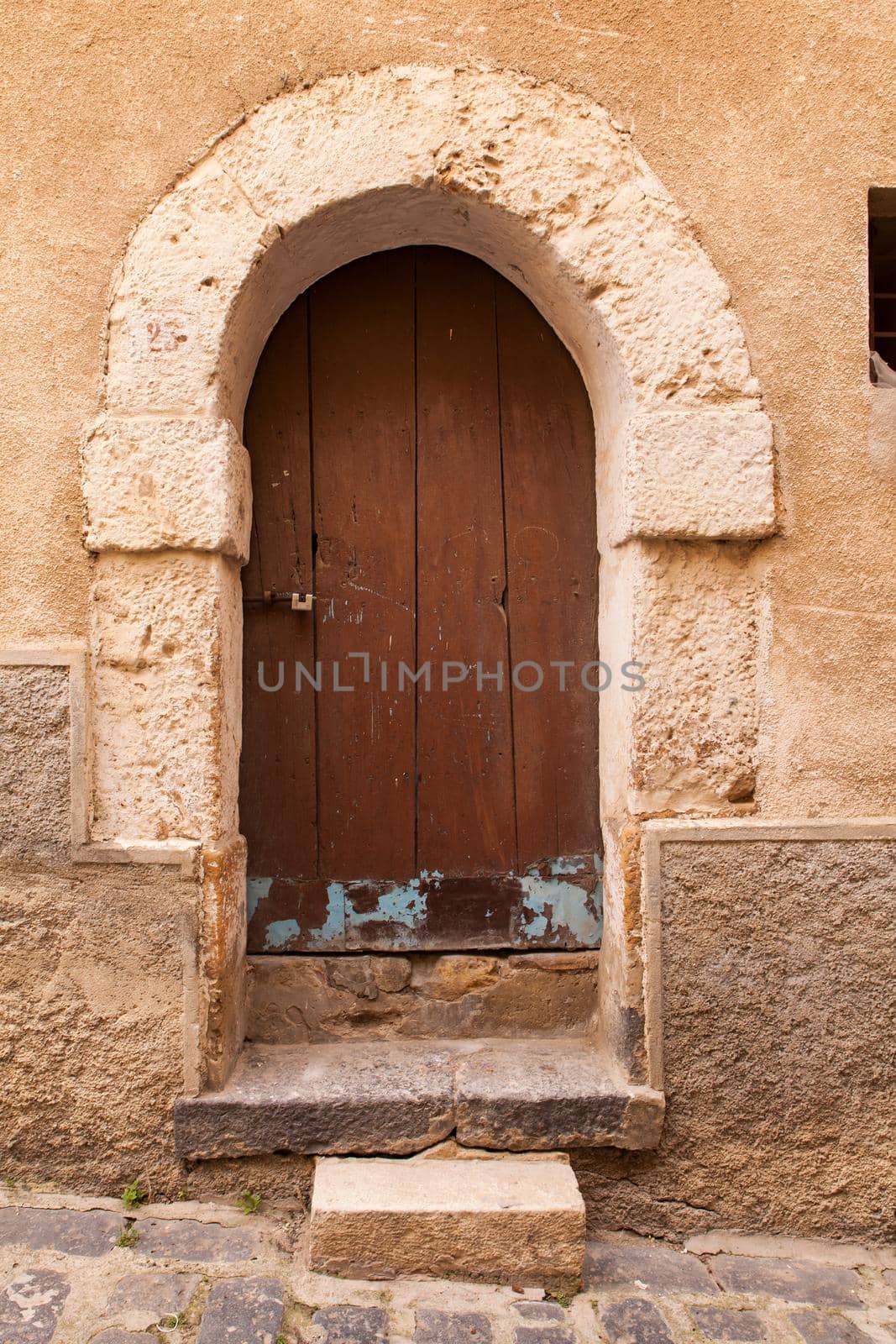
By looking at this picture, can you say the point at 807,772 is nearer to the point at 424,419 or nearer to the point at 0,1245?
the point at 424,419

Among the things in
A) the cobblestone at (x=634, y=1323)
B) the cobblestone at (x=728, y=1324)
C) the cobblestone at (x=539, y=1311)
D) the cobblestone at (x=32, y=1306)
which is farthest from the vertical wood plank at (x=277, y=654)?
the cobblestone at (x=728, y=1324)

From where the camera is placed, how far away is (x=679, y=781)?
7.16 ft

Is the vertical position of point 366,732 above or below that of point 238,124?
below

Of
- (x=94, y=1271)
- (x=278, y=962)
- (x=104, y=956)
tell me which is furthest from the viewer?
(x=278, y=962)

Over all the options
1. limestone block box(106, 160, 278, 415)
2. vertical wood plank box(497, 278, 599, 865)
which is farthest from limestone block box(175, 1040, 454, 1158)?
limestone block box(106, 160, 278, 415)

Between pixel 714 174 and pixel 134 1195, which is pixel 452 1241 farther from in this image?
pixel 714 174

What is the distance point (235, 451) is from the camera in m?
2.20

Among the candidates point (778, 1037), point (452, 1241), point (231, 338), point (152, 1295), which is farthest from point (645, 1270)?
point (231, 338)

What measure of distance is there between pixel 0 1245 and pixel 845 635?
232 centimetres

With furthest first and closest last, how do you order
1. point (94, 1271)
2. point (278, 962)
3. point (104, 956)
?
1. point (278, 962)
2. point (104, 956)
3. point (94, 1271)

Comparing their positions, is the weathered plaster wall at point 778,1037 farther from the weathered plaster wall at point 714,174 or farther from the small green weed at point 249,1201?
the small green weed at point 249,1201

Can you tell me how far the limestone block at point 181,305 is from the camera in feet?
6.96

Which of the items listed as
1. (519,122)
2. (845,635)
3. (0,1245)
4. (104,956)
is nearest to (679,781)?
(845,635)

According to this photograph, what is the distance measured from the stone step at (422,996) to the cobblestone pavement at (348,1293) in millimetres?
442
